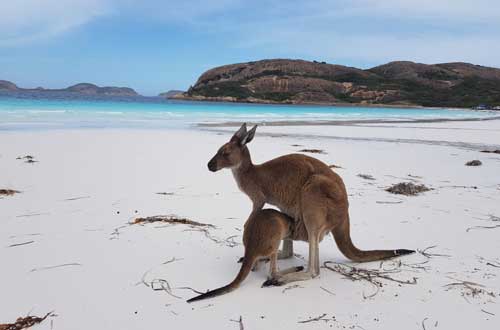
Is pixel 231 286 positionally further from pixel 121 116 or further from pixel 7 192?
pixel 121 116

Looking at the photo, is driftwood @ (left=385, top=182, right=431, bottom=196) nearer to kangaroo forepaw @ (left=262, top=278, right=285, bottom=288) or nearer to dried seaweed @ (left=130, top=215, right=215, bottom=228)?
dried seaweed @ (left=130, top=215, right=215, bottom=228)

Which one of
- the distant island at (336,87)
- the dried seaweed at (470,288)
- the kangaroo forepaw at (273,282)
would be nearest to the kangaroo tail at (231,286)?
the kangaroo forepaw at (273,282)

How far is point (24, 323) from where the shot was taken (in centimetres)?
212

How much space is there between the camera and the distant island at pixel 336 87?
3052 inches

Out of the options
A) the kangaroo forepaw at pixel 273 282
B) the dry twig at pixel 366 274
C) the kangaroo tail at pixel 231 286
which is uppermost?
the kangaroo tail at pixel 231 286

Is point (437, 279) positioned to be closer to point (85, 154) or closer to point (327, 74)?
point (85, 154)

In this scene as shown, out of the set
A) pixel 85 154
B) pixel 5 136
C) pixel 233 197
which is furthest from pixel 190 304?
pixel 5 136

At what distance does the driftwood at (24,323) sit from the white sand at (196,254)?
0.05m

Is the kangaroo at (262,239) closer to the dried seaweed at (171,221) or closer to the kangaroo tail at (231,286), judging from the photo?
the kangaroo tail at (231,286)

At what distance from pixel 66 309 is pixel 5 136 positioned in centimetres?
1034

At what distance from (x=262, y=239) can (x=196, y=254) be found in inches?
30.9

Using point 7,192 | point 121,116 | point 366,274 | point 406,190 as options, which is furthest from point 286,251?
point 121,116

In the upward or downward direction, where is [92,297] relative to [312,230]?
downward

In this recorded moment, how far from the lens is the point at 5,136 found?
10953mm
